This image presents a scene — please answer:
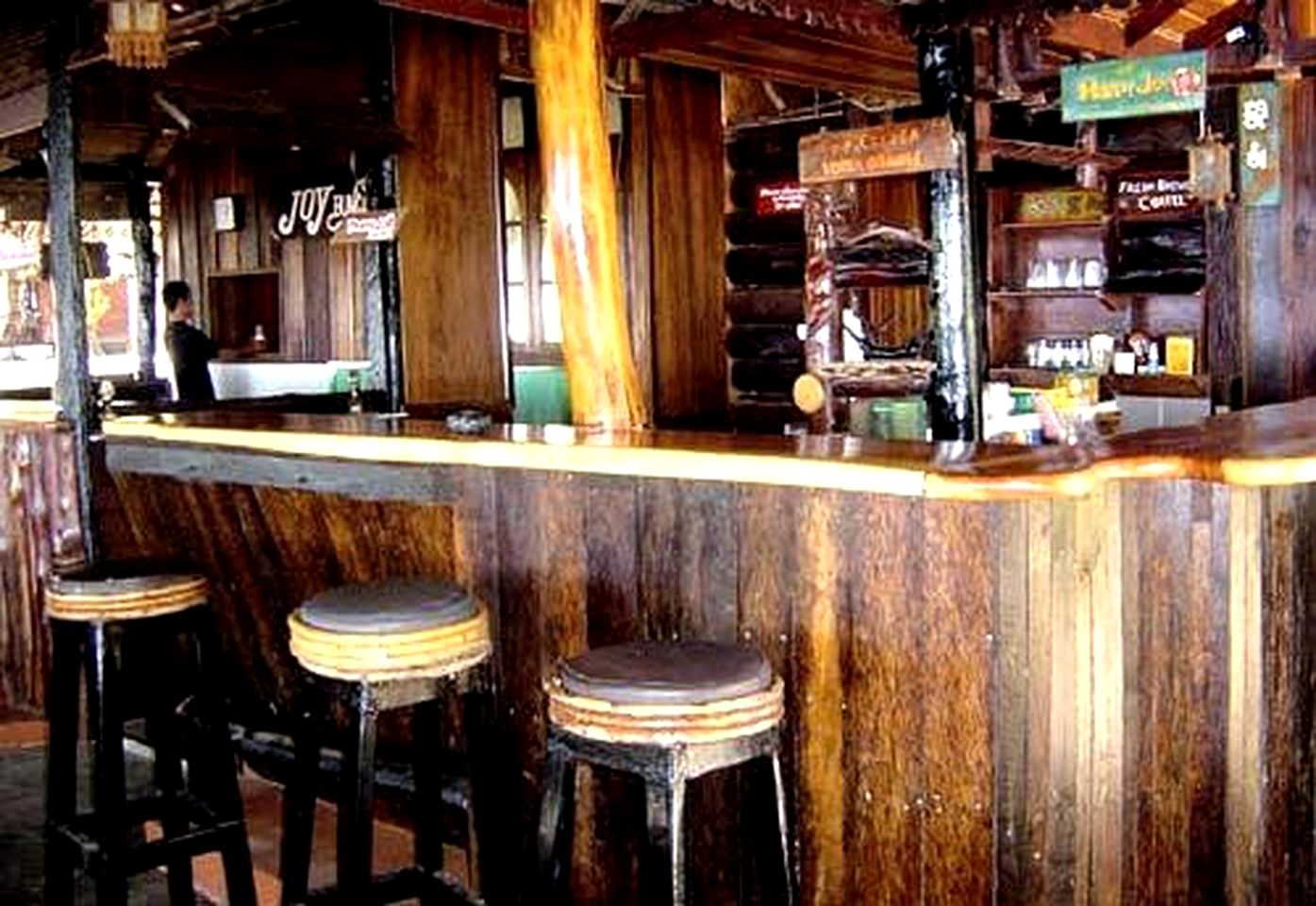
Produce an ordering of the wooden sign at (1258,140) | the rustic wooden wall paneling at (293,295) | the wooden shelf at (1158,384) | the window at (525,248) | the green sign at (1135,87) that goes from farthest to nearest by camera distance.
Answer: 1. the rustic wooden wall paneling at (293,295)
2. the window at (525,248)
3. the wooden shelf at (1158,384)
4. the wooden sign at (1258,140)
5. the green sign at (1135,87)

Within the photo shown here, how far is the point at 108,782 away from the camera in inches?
119

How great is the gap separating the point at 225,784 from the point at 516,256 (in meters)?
5.92

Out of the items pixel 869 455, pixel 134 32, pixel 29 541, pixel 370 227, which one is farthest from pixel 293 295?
pixel 869 455

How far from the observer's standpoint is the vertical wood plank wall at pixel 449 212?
21.7 feet

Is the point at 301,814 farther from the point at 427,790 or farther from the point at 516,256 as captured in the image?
the point at 516,256

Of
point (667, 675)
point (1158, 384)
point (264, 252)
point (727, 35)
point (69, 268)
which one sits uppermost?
point (727, 35)

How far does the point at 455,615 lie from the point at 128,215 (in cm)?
685

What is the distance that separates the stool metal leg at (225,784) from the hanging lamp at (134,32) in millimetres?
1987

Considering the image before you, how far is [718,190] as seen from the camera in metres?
8.61

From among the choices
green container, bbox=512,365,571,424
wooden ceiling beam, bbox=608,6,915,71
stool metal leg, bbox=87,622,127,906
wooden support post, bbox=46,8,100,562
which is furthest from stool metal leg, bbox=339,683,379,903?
green container, bbox=512,365,571,424

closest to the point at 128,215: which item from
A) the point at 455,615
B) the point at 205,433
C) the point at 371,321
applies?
the point at 371,321

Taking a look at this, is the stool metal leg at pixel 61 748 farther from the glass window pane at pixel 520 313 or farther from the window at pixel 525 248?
the glass window pane at pixel 520 313

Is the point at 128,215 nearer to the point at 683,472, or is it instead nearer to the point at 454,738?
the point at 454,738

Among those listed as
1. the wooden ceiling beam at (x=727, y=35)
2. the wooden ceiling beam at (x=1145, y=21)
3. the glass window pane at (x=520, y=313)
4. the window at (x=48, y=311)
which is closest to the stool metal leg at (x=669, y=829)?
the wooden ceiling beam at (x=727, y=35)
